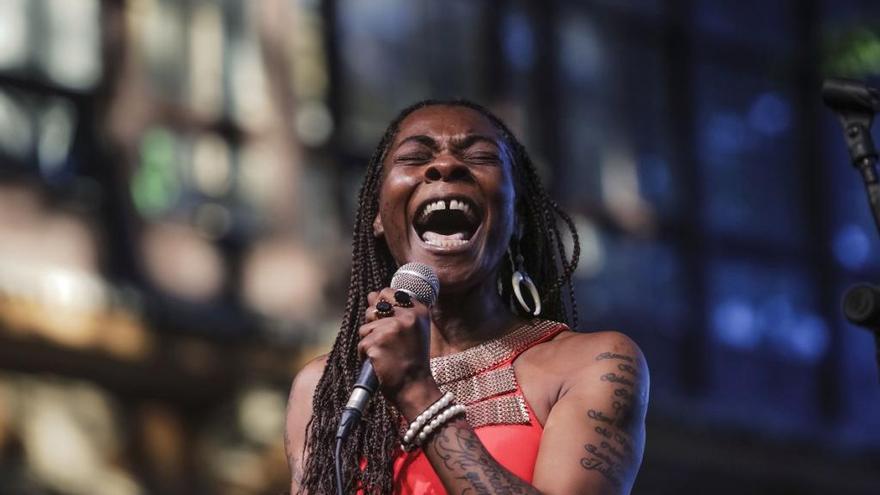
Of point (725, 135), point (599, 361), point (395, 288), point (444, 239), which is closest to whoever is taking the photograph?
point (395, 288)

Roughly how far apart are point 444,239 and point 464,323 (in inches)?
9.8

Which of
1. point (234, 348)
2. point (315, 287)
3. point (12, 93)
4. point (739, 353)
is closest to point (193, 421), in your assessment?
point (234, 348)

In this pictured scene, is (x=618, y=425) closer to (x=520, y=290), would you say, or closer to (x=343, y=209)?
(x=520, y=290)

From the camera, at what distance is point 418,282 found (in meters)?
3.57

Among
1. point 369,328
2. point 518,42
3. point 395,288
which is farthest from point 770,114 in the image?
point 369,328

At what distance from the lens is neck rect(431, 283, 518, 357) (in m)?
3.99

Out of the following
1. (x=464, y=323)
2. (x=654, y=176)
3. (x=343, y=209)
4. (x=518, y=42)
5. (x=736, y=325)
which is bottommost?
(x=736, y=325)

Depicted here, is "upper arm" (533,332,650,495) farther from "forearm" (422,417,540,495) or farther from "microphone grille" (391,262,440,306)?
"microphone grille" (391,262,440,306)

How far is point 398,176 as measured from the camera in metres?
3.99

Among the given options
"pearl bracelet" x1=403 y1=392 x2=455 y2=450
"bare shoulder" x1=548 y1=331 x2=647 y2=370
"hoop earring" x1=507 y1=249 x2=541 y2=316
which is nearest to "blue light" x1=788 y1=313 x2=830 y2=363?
"hoop earring" x1=507 y1=249 x2=541 y2=316

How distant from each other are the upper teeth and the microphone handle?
1.83ft

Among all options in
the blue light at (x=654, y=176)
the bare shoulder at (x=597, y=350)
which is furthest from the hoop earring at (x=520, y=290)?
the blue light at (x=654, y=176)

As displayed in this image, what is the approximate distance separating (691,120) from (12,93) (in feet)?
21.3

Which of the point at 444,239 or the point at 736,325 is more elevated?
the point at 444,239
